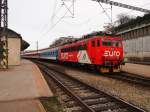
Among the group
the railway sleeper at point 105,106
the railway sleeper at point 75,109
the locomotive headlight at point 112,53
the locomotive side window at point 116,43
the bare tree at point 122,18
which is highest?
the bare tree at point 122,18

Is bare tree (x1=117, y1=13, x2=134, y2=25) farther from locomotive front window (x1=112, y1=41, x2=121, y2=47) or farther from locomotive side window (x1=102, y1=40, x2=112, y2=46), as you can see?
locomotive side window (x1=102, y1=40, x2=112, y2=46)

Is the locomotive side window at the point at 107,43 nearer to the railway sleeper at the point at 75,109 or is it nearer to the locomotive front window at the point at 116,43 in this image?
the locomotive front window at the point at 116,43

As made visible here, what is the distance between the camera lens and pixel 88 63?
20.8m

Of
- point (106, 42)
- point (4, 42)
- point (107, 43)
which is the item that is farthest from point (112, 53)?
point (4, 42)

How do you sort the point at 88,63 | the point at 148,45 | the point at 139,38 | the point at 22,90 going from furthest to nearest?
1. the point at 139,38
2. the point at 148,45
3. the point at 88,63
4. the point at 22,90

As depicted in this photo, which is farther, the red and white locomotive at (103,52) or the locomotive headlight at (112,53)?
the locomotive headlight at (112,53)

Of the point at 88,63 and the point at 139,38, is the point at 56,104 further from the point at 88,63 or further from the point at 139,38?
the point at 139,38

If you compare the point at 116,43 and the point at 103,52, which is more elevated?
the point at 116,43

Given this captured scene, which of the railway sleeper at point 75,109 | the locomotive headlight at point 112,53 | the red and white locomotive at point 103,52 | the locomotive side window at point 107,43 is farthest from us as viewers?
the locomotive side window at point 107,43

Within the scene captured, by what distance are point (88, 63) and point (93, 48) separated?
5.74ft

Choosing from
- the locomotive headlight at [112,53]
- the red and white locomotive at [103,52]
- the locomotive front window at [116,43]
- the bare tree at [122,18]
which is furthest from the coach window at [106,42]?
→ the bare tree at [122,18]

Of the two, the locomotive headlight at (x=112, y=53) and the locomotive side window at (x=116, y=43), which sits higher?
the locomotive side window at (x=116, y=43)

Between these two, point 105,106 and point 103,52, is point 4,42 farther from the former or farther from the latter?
point 105,106

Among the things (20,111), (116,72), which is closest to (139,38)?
(116,72)
